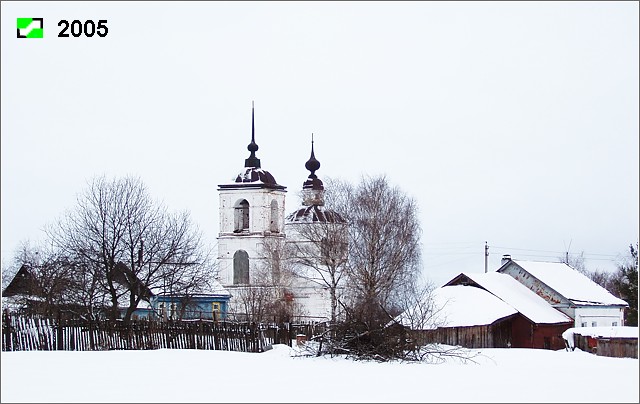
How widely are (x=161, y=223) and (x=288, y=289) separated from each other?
21876mm

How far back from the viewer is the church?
187ft

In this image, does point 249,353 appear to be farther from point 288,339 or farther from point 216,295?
point 216,295

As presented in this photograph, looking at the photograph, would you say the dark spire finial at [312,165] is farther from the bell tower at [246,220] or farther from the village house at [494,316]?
the village house at [494,316]

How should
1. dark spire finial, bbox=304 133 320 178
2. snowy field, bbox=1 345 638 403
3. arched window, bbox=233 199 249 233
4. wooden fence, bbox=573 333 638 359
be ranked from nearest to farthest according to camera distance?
1. snowy field, bbox=1 345 638 403
2. wooden fence, bbox=573 333 638 359
3. dark spire finial, bbox=304 133 320 178
4. arched window, bbox=233 199 249 233

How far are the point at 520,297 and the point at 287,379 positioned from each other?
25.7 m

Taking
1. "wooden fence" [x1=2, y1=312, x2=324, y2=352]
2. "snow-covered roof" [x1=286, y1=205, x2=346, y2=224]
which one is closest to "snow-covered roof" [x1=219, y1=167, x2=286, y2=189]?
"snow-covered roof" [x1=286, y1=205, x2=346, y2=224]

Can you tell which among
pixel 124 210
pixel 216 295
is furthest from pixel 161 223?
pixel 216 295

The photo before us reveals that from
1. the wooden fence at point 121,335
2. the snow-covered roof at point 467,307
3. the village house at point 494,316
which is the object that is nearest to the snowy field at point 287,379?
the wooden fence at point 121,335

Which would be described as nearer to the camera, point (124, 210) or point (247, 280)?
point (124, 210)

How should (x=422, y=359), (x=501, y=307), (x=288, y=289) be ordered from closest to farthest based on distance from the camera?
1. (x=422, y=359)
2. (x=501, y=307)
3. (x=288, y=289)

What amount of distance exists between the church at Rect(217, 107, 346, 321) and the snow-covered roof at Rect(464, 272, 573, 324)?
12736mm

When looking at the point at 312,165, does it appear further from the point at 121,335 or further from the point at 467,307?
the point at 121,335

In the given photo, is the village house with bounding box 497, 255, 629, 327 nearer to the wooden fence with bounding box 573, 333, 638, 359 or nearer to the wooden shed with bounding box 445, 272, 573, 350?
the wooden shed with bounding box 445, 272, 573, 350

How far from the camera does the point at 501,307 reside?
3988cm
